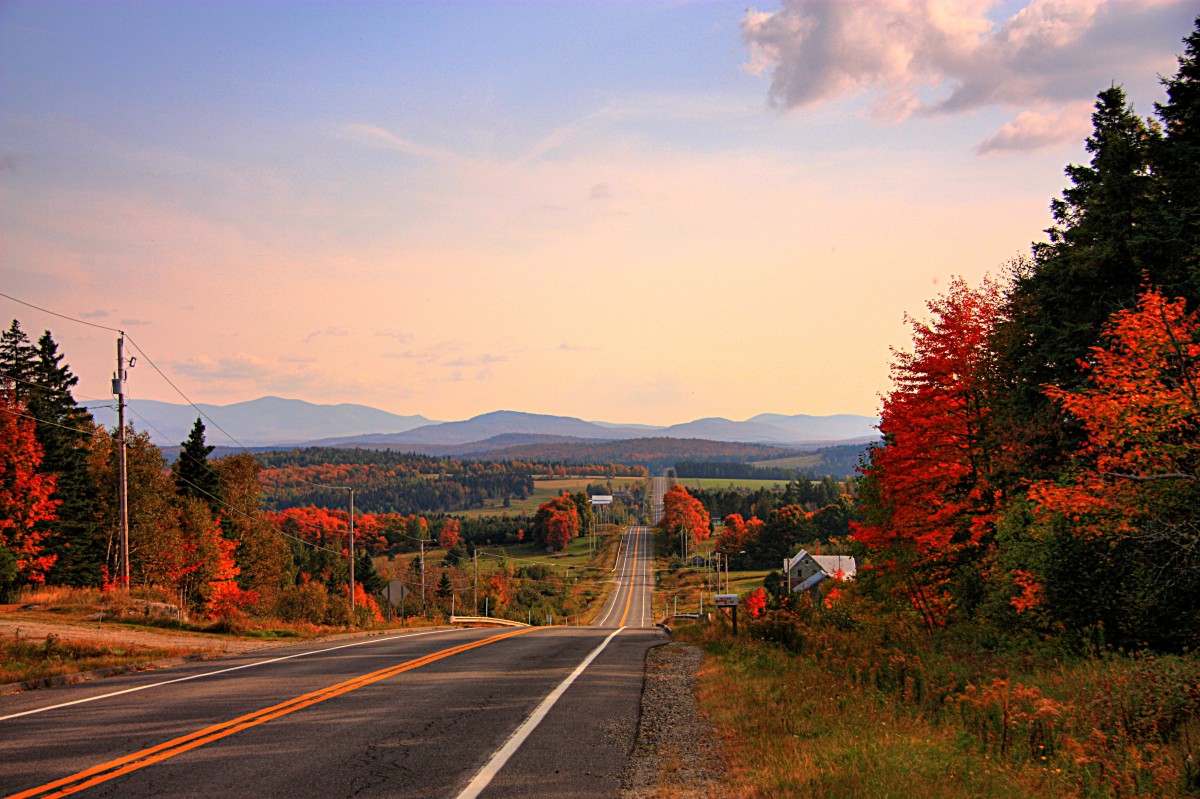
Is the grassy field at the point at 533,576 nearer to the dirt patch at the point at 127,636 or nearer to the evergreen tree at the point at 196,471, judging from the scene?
the evergreen tree at the point at 196,471

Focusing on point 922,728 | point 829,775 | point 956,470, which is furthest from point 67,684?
point 956,470

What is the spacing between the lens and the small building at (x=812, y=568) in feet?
318

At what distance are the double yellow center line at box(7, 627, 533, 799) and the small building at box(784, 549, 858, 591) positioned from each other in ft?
283

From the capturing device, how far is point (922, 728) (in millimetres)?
9766

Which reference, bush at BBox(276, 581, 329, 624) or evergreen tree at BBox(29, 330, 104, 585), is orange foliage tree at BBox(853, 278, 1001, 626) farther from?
evergreen tree at BBox(29, 330, 104, 585)

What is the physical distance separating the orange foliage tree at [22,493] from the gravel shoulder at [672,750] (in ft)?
166

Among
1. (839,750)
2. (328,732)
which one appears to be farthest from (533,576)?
(839,750)

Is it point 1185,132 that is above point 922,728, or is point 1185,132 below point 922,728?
above

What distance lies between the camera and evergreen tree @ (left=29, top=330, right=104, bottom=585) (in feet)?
175

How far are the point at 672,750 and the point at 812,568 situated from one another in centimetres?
10409

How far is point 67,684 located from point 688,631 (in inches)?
727

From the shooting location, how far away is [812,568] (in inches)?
4230

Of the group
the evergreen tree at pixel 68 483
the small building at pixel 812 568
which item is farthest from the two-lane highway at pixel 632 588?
the evergreen tree at pixel 68 483

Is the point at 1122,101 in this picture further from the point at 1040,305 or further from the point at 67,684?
the point at 67,684
